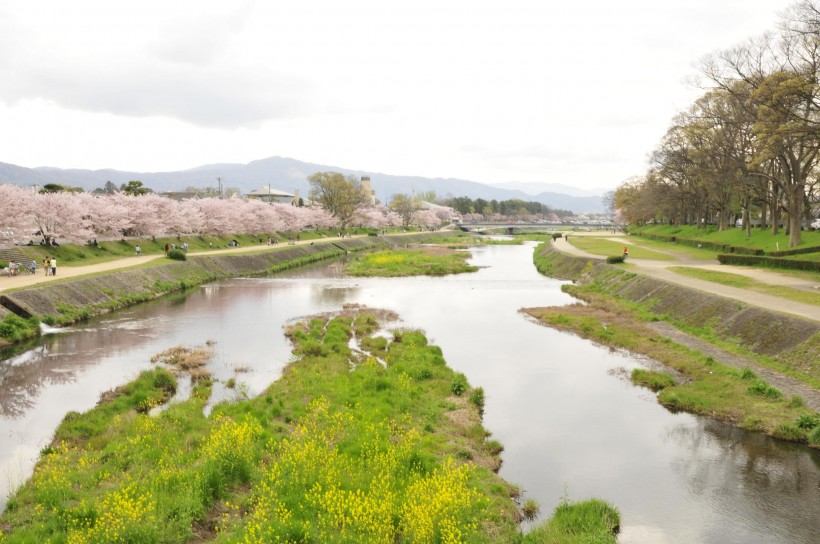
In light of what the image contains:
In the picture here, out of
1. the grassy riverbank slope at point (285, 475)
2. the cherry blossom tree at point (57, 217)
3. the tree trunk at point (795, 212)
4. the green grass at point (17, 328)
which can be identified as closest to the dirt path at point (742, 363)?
the grassy riverbank slope at point (285, 475)

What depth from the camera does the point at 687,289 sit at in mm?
31484

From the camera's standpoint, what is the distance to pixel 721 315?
26031 millimetres

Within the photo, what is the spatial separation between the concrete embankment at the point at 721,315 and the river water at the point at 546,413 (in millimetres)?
4677

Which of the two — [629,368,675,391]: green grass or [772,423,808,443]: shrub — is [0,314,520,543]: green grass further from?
[772,423,808,443]: shrub

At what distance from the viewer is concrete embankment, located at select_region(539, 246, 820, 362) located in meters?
20.2

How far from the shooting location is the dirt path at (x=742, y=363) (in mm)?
16750

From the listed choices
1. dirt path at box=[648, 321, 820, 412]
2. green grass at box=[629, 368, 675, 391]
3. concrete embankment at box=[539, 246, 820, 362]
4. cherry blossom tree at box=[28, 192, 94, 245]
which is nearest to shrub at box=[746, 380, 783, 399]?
dirt path at box=[648, 321, 820, 412]

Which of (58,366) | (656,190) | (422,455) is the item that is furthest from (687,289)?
(656,190)

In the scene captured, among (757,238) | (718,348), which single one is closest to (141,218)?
(718,348)

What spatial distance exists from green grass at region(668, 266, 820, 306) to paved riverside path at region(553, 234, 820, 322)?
0.51 meters

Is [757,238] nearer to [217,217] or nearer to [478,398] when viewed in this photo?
[478,398]

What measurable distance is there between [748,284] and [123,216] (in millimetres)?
58909

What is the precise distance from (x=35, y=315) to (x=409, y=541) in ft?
91.1

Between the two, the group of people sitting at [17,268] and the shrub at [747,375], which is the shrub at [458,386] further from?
the group of people sitting at [17,268]
